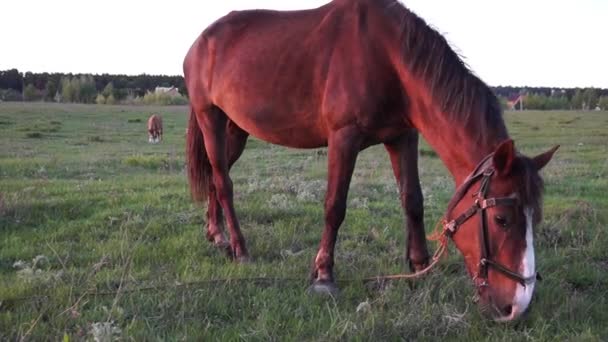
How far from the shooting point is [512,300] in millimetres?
2865

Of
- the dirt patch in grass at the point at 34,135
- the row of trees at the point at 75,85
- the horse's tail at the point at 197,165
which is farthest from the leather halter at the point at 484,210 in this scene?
the row of trees at the point at 75,85

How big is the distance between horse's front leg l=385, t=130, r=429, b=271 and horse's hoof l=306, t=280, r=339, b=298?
2.69 ft

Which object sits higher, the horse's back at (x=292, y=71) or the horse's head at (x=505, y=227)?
the horse's back at (x=292, y=71)

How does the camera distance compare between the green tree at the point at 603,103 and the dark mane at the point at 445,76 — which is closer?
the dark mane at the point at 445,76

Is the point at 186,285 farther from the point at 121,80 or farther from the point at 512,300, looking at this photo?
the point at 121,80

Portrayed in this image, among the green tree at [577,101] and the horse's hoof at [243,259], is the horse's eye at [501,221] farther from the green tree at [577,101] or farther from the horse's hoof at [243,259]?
the green tree at [577,101]

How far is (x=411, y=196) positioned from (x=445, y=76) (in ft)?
3.68

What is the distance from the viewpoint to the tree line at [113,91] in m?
73.9

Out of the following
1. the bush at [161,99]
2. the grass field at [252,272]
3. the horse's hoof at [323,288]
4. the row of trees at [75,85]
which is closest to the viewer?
the grass field at [252,272]

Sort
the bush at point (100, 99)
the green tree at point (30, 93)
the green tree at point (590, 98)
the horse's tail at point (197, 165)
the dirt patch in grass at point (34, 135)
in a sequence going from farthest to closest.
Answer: the green tree at point (590, 98) < the green tree at point (30, 93) < the bush at point (100, 99) < the dirt patch in grass at point (34, 135) < the horse's tail at point (197, 165)

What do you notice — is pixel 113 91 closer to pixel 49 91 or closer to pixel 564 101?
pixel 49 91

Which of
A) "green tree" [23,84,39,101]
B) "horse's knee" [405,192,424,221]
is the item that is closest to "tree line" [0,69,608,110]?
"green tree" [23,84,39,101]

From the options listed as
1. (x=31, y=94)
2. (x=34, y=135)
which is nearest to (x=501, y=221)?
(x=34, y=135)

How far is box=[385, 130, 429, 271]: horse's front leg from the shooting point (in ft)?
14.0
